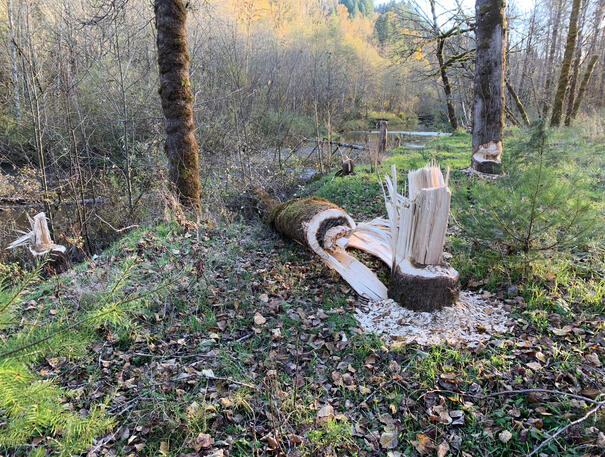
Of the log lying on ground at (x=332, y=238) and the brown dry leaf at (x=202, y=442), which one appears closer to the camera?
the brown dry leaf at (x=202, y=442)

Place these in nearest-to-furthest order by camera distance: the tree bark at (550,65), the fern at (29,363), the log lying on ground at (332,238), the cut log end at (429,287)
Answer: the fern at (29,363)
the cut log end at (429,287)
the log lying on ground at (332,238)
the tree bark at (550,65)

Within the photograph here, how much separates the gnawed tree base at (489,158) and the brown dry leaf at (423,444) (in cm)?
621

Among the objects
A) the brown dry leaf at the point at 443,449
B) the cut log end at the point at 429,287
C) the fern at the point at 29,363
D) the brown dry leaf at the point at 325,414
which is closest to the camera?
the fern at the point at 29,363

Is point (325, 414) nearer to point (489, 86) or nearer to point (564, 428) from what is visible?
point (564, 428)

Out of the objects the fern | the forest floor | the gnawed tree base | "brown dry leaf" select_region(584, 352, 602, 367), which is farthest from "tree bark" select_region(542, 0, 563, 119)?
the fern

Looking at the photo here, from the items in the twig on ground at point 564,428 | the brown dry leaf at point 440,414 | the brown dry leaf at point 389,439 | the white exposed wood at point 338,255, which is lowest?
the brown dry leaf at point 389,439

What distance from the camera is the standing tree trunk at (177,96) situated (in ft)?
18.2

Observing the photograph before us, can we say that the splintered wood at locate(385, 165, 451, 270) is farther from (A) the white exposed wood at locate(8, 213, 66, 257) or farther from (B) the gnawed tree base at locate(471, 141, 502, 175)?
(B) the gnawed tree base at locate(471, 141, 502, 175)

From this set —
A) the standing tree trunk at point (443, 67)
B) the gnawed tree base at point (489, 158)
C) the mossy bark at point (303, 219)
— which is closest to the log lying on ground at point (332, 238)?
the mossy bark at point (303, 219)

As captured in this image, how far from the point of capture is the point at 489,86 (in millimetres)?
6824

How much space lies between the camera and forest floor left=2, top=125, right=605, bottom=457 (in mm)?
2232

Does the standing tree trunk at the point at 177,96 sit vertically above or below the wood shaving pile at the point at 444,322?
above

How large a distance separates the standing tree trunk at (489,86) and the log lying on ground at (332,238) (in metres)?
4.41

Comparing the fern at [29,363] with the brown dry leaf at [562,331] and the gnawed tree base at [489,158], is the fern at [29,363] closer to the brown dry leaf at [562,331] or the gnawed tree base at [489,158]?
the brown dry leaf at [562,331]
